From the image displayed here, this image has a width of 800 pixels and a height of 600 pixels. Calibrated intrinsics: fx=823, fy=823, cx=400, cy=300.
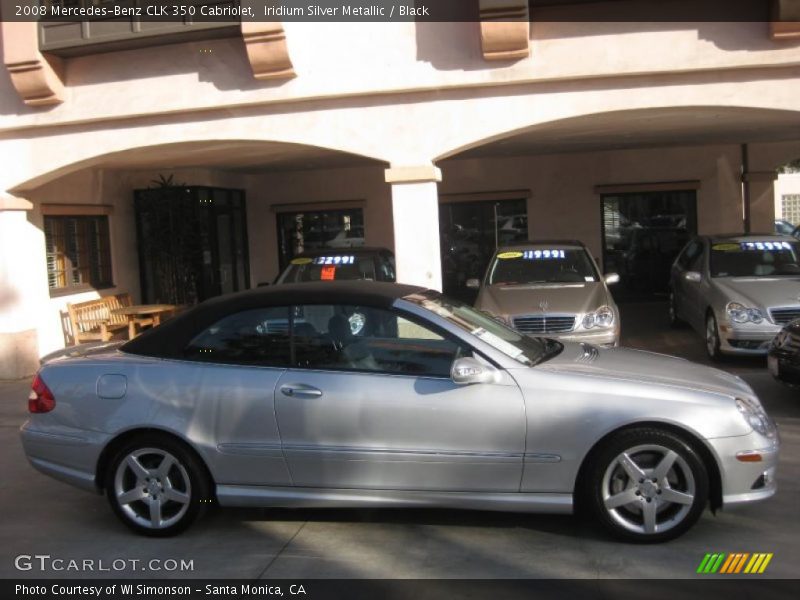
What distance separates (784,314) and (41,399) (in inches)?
299

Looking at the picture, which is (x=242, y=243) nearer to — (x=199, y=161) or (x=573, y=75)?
(x=199, y=161)

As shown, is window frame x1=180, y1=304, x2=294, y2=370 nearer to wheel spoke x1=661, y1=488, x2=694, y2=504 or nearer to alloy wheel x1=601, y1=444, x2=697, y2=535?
alloy wheel x1=601, y1=444, x2=697, y2=535

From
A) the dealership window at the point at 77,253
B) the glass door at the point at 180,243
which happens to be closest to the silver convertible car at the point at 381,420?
the dealership window at the point at 77,253

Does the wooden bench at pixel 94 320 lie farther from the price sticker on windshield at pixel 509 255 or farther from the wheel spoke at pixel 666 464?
the wheel spoke at pixel 666 464

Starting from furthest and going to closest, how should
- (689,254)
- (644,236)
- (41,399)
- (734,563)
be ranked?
(644,236), (689,254), (41,399), (734,563)

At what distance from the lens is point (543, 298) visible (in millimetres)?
9180

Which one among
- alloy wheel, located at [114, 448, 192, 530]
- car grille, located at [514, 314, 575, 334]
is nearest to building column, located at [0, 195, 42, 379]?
car grille, located at [514, 314, 575, 334]

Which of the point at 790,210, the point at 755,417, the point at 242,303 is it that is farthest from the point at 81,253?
the point at 790,210

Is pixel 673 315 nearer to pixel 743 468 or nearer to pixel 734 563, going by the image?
pixel 743 468

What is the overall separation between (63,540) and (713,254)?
8.59 metres

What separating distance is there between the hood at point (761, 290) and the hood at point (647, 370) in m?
4.47

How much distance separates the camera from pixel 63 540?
5.14 metres

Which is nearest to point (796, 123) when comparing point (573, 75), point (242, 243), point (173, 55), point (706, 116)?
point (706, 116)
